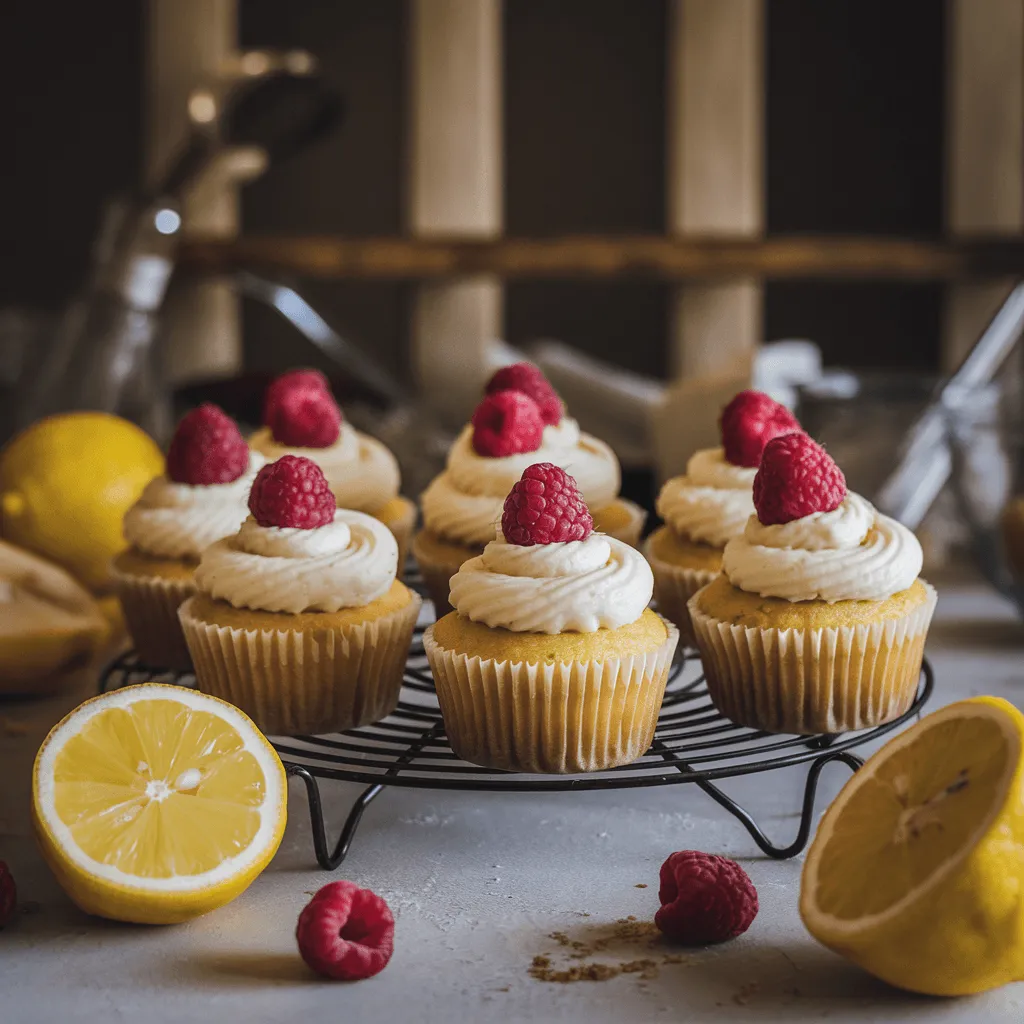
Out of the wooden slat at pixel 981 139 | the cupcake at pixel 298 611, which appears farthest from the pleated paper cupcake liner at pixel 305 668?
the wooden slat at pixel 981 139

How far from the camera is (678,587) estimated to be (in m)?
1.47

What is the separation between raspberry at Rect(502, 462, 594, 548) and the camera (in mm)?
1160

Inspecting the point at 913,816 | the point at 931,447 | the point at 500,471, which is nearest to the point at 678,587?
the point at 500,471

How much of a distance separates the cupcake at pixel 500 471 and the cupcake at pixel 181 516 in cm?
21

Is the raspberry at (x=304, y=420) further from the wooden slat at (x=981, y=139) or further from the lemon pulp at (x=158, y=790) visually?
the wooden slat at (x=981, y=139)

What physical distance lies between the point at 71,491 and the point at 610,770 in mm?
856

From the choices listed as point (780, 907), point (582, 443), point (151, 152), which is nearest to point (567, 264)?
point (151, 152)

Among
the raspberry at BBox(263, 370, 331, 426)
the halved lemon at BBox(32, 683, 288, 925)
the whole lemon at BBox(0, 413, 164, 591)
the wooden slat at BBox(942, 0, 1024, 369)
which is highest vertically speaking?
the wooden slat at BBox(942, 0, 1024, 369)

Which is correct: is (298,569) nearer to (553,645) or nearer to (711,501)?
(553,645)

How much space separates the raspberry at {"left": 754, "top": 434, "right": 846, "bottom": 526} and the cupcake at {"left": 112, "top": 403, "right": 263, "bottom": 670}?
0.55m

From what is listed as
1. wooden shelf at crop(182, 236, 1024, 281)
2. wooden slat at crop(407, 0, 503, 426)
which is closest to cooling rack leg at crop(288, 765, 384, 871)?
wooden slat at crop(407, 0, 503, 426)

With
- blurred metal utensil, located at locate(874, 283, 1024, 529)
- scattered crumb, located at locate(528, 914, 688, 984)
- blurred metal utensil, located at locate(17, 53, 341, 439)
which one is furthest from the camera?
blurred metal utensil, located at locate(17, 53, 341, 439)

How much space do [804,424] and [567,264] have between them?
1009mm

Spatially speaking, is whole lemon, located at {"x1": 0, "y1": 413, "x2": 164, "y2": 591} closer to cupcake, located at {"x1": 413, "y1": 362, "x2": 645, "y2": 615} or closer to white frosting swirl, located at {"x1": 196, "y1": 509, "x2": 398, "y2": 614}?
cupcake, located at {"x1": 413, "y1": 362, "x2": 645, "y2": 615}
